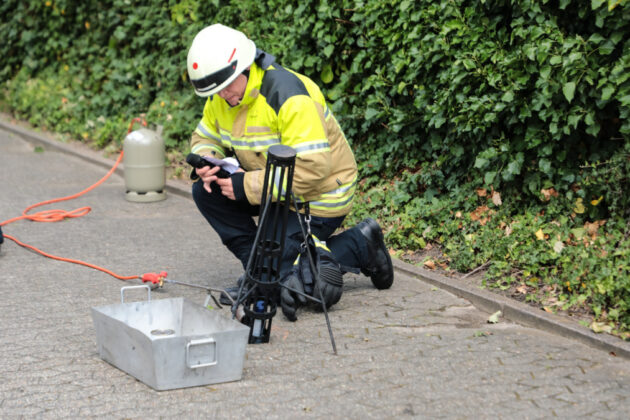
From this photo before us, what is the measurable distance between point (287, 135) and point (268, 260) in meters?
0.75

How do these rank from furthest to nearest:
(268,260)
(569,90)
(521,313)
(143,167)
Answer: (143,167)
(569,90)
(521,313)
(268,260)

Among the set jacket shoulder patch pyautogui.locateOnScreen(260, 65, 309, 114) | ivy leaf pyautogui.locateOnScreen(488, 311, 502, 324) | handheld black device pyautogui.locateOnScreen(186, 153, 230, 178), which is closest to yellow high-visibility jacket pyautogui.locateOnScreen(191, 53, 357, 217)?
jacket shoulder patch pyautogui.locateOnScreen(260, 65, 309, 114)

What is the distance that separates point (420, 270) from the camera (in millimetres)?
5684

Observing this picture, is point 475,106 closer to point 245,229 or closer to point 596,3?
point 596,3

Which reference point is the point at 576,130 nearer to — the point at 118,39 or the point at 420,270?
the point at 420,270

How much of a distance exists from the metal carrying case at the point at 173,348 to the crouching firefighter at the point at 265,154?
765 millimetres

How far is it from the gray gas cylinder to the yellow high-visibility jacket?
2.99 m

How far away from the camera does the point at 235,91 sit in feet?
15.1

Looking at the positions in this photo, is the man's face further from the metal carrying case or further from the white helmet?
the metal carrying case

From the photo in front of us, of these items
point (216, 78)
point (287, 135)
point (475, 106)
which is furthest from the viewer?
point (475, 106)

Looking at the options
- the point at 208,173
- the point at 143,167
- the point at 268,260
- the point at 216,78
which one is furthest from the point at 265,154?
the point at 143,167

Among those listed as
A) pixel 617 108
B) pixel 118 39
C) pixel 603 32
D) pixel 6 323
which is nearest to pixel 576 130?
pixel 617 108

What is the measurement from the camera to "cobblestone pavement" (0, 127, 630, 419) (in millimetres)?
3635

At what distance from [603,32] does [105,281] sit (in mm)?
3746
